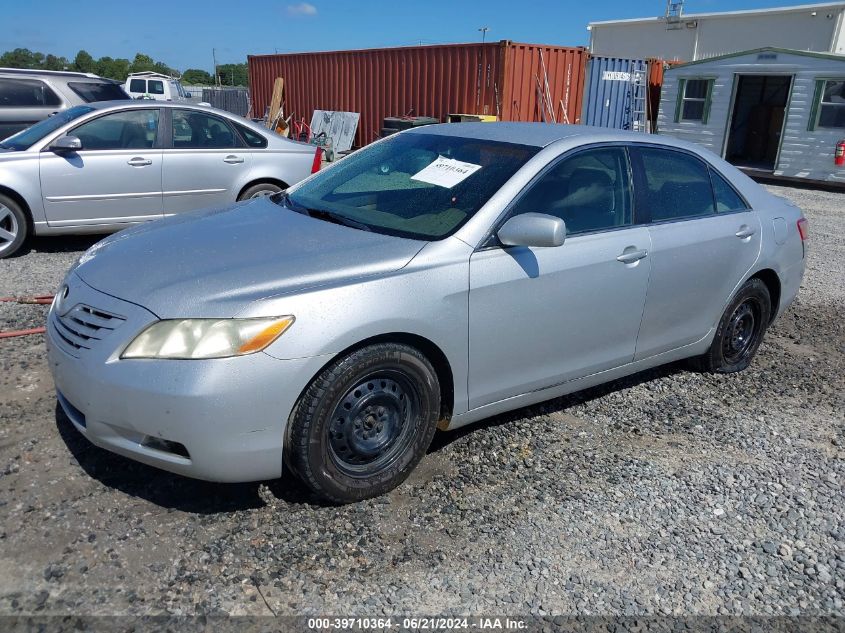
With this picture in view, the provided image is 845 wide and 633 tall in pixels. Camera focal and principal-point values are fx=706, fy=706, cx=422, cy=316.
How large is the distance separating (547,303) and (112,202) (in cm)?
527

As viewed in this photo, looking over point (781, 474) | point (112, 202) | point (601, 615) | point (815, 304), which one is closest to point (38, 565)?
point (601, 615)

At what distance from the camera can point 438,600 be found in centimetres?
257

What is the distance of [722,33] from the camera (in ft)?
89.1

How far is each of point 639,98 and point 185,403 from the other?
1925cm

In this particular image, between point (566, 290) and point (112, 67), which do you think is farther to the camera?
point (112, 67)

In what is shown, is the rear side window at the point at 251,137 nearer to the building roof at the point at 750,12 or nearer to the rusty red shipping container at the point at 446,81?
the rusty red shipping container at the point at 446,81

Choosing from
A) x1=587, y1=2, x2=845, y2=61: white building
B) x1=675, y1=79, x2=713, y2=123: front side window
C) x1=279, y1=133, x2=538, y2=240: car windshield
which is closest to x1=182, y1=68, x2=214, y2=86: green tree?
x1=587, y1=2, x2=845, y2=61: white building

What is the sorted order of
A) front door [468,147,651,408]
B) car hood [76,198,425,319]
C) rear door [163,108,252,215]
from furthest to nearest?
rear door [163,108,252,215] → front door [468,147,651,408] → car hood [76,198,425,319]

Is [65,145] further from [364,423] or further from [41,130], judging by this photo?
[364,423]

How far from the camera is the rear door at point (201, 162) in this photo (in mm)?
7301

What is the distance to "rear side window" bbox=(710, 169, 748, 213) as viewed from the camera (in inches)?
173

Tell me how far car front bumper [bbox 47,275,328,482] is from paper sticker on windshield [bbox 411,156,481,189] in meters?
1.33

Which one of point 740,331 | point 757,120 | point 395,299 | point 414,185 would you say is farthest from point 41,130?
point 757,120

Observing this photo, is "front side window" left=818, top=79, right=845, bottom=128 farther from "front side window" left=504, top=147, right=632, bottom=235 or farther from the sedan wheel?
the sedan wheel
